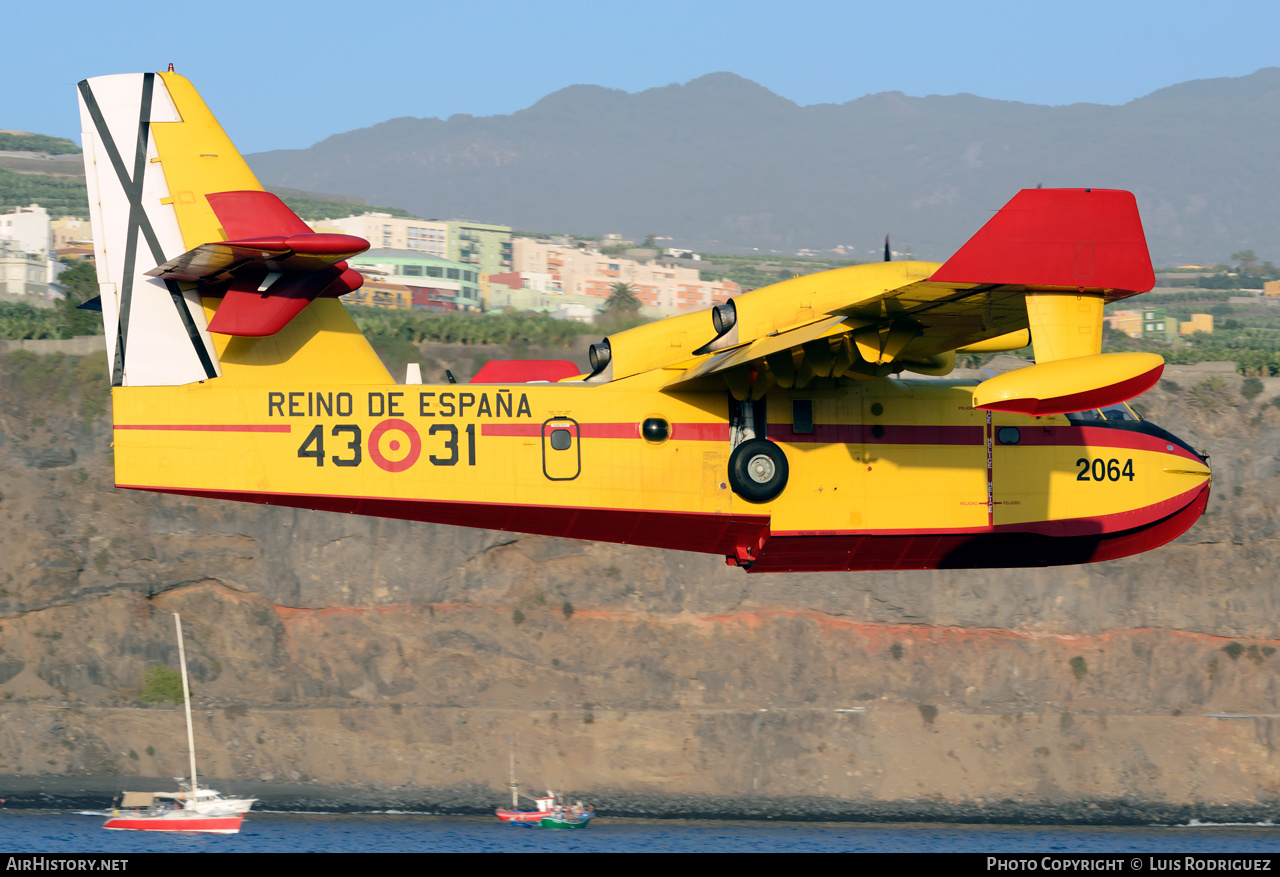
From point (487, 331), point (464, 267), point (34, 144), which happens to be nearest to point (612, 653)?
point (487, 331)

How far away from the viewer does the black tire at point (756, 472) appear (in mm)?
16656

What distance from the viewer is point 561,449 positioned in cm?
1648

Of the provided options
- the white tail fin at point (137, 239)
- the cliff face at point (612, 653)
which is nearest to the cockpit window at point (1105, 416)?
the white tail fin at point (137, 239)

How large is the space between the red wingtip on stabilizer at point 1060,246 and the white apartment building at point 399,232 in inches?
5147

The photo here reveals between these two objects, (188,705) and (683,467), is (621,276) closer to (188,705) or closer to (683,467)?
(188,705)

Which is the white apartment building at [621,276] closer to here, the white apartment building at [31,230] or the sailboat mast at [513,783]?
the white apartment building at [31,230]

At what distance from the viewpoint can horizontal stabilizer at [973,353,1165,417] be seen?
1327 centimetres

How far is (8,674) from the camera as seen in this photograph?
186 feet

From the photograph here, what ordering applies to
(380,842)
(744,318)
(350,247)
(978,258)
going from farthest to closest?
(380,842) < (744,318) < (350,247) < (978,258)

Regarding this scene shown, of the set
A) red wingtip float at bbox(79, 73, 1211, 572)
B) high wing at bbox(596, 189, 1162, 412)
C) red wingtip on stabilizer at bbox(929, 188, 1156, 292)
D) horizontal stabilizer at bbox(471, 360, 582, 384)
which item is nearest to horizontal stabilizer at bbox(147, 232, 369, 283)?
red wingtip float at bbox(79, 73, 1211, 572)

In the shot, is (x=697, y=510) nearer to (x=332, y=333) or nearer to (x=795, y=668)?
(x=332, y=333)

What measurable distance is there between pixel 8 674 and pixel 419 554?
63.3 ft

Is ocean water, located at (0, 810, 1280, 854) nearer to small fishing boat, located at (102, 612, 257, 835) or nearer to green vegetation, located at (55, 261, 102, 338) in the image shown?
small fishing boat, located at (102, 612, 257, 835)

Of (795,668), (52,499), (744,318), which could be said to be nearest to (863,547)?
(744,318)
